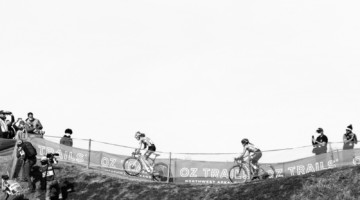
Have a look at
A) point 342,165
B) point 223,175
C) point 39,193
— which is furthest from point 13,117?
point 342,165

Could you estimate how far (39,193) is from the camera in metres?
27.5

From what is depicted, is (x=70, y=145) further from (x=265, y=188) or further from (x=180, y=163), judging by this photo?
(x=265, y=188)

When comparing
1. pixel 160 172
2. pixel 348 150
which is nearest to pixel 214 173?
pixel 160 172

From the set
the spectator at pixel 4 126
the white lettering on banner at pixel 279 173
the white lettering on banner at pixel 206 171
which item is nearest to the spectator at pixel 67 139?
the spectator at pixel 4 126

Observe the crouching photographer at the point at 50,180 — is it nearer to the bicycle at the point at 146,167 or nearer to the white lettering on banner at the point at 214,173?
the bicycle at the point at 146,167

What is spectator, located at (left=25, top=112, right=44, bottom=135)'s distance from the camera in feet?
104

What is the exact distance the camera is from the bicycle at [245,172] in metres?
26.5

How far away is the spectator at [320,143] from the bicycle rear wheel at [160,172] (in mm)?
7207

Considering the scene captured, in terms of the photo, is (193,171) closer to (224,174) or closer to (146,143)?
(224,174)

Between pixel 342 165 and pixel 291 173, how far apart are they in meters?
2.38

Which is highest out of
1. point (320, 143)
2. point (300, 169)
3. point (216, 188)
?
point (320, 143)

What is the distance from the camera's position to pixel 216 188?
26234 mm

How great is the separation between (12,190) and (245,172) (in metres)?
10.6

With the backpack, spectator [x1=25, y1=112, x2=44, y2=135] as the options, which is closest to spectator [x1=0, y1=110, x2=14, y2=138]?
spectator [x1=25, y1=112, x2=44, y2=135]
